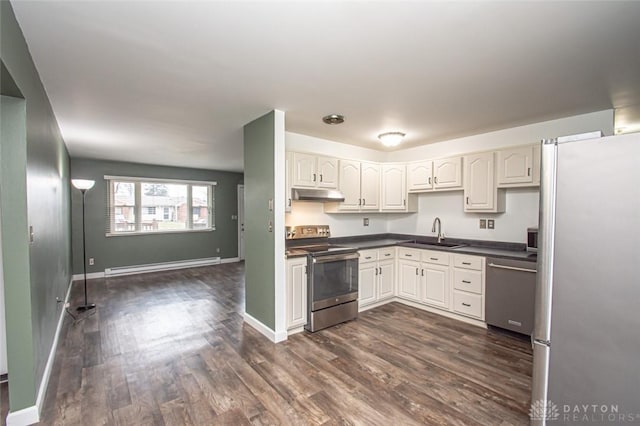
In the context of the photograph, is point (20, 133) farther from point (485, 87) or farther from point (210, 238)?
point (210, 238)

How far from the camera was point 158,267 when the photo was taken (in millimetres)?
6633

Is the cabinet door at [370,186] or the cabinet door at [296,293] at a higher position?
the cabinet door at [370,186]

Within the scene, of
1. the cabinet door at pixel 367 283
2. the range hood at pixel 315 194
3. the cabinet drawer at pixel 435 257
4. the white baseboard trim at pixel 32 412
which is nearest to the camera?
the white baseboard trim at pixel 32 412

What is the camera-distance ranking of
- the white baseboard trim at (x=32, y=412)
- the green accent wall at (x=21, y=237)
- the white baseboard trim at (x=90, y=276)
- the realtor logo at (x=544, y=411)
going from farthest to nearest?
the white baseboard trim at (x=90, y=276)
the white baseboard trim at (x=32, y=412)
the green accent wall at (x=21, y=237)
the realtor logo at (x=544, y=411)

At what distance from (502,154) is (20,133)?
14.6 feet

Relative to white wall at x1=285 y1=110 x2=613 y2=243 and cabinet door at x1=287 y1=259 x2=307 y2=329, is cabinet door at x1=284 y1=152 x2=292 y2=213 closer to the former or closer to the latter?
white wall at x1=285 y1=110 x2=613 y2=243

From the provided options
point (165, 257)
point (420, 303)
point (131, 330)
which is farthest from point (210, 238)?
point (420, 303)

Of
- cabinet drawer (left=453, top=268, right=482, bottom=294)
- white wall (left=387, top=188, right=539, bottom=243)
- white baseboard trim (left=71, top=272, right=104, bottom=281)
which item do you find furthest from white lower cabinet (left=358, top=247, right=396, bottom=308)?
white baseboard trim (left=71, top=272, right=104, bottom=281)

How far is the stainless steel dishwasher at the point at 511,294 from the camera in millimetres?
3082

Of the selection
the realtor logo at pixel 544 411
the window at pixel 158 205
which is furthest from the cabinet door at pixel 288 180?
the window at pixel 158 205

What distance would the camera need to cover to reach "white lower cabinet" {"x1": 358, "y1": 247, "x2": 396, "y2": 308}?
3996mm

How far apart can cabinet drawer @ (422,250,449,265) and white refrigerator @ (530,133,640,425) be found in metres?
2.45

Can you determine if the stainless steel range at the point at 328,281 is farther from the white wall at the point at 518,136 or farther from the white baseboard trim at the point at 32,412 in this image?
the white baseboard trim at the point at 32,412

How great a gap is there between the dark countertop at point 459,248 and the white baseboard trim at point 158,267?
423 centimetres
